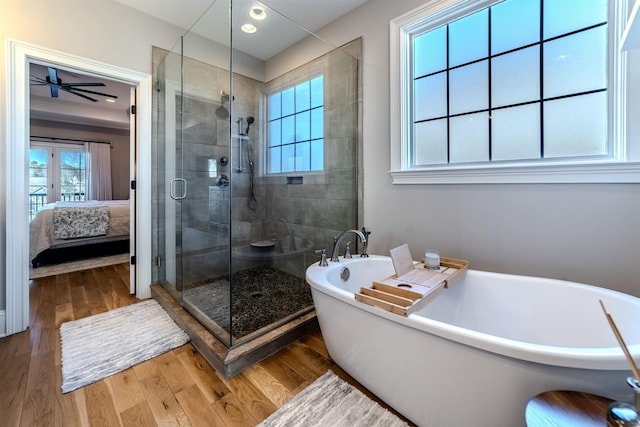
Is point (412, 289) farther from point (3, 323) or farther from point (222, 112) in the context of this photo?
point (3, 323)

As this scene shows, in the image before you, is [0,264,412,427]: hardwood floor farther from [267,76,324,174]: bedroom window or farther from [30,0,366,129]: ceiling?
[30,0,366,129]: ceiling

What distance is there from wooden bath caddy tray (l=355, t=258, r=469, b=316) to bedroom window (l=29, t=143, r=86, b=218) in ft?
25.5

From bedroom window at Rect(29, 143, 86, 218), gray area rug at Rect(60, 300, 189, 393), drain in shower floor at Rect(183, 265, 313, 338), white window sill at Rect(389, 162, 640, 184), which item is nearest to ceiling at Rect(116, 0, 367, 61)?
white window sill at Rect(389, 162, 640, 184)

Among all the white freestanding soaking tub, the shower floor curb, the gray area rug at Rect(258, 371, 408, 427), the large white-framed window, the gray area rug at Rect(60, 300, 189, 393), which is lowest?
the gray area rug at Rect(258, 371, 408, 427)

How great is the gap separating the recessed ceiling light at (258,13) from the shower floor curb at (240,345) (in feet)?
8.33

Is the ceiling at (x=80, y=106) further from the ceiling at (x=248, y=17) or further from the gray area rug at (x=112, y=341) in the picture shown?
the gray area rug at (x=112, y=341)

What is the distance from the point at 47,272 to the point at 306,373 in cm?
364

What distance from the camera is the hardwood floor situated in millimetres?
1259

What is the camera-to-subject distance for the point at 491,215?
1.77 m

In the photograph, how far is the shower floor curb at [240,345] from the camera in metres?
1.55

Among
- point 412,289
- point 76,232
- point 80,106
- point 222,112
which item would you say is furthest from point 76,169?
point 412,289

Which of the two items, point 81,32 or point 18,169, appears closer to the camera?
point 18,169

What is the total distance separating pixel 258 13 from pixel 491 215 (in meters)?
2.49

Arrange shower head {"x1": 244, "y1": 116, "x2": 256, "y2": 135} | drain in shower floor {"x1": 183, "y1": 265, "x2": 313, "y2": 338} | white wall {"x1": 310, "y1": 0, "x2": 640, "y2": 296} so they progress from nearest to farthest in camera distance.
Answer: white wall {"x1": 310, "y1": 0, "x2": 640, "y2": 296}, drain in shower floor {"x1": 183, "y1": 265, "x2": 313, "y2": 338}, shower head {"x1": 244, "y1": 116, "x2": 256, "y2": 135}
